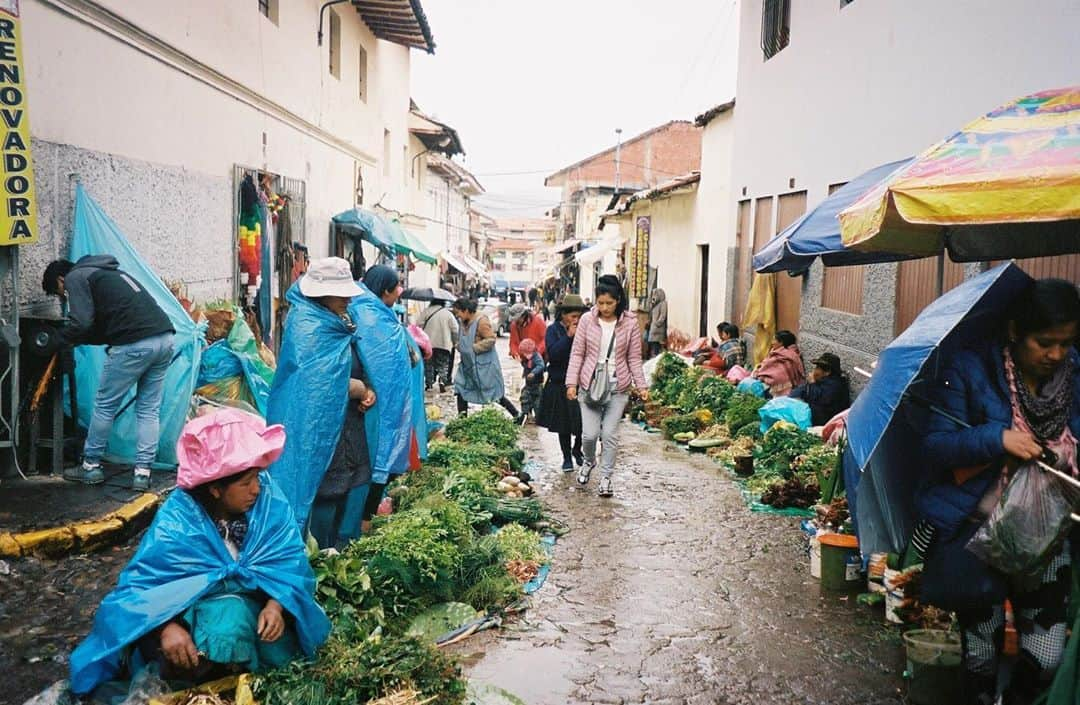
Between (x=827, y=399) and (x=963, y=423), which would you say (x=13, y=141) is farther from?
(x=827, y=399)

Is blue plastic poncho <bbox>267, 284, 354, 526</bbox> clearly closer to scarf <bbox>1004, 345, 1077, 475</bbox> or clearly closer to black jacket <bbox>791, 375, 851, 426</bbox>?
scarf <bbox>1004, 345, 1077, 475</bbox>

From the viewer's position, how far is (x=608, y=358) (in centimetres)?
819

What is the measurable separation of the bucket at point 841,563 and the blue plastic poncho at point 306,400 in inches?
121

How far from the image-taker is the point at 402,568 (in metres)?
4.89

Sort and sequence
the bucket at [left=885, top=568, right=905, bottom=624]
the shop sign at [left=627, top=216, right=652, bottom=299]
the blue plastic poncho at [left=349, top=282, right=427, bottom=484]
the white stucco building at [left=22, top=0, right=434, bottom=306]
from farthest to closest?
the shop sign at [left=627, top=216, right=652, bottom=299]
the white stucco building at [left=22, top=0, right=434, bottom=306]
the blue plastic poncho at [left=349, top=282, right=427, bottom=484]
the bucket at [left=885, top=568, right=905, bottom=624]

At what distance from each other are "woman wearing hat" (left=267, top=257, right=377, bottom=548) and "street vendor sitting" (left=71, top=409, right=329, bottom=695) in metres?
1.78

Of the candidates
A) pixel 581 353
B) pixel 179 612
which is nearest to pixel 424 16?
pixel 581 353

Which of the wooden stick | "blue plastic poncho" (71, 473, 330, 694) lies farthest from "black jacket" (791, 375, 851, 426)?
"blue plastic poncho" (71, 473, 330, 694)

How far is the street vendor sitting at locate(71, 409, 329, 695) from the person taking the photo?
3.25 metres

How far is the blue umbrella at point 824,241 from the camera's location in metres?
7.18

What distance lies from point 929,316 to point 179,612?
3.17m

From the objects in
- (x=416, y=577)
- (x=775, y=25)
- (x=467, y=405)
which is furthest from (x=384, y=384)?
(x=775, y=25)

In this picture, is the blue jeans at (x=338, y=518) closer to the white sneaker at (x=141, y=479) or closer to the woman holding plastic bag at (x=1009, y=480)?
the white sneaker at (x=141, y=479)

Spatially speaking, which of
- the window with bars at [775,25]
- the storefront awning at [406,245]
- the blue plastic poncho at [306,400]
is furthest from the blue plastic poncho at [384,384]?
the storefront awning at [406,245]
